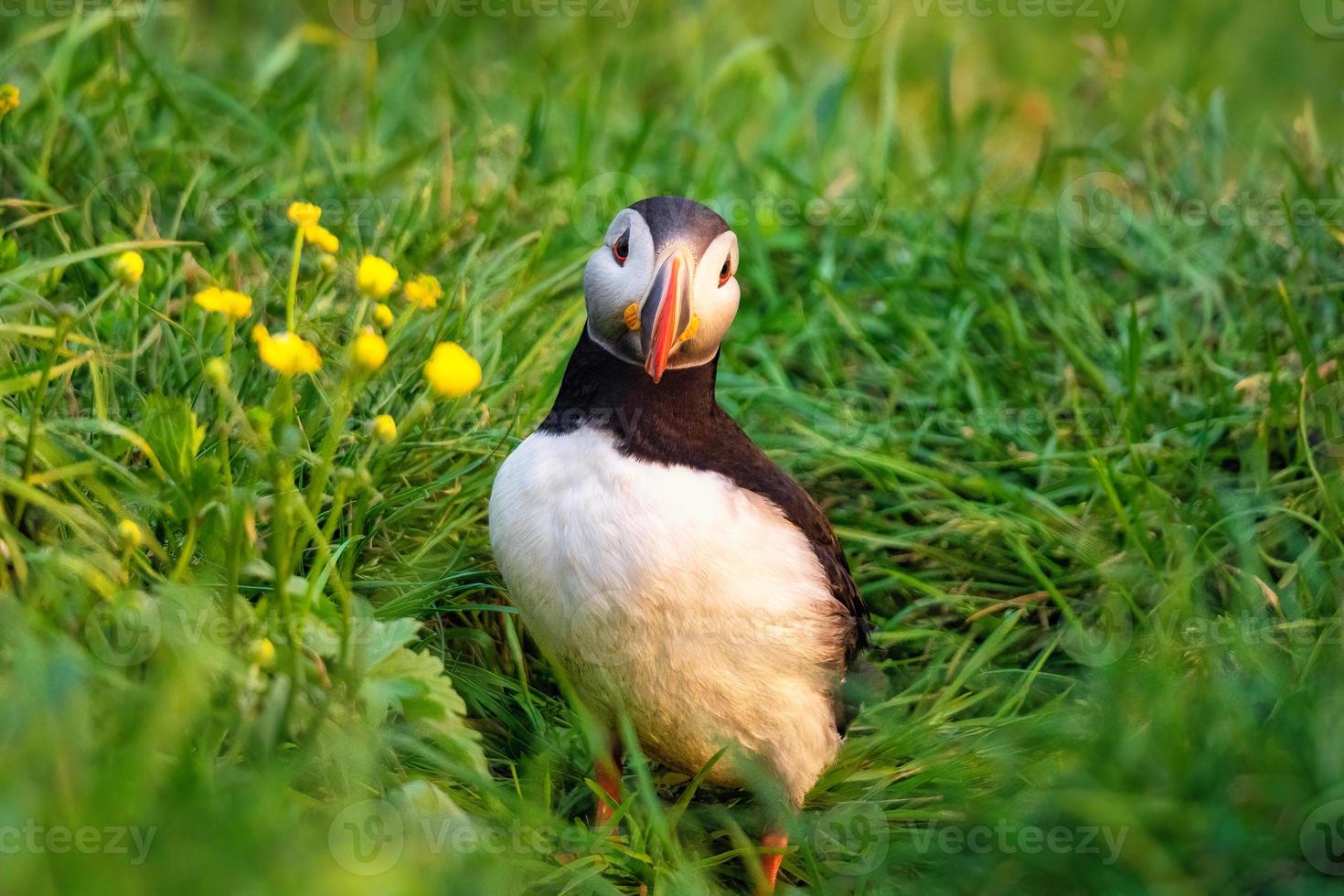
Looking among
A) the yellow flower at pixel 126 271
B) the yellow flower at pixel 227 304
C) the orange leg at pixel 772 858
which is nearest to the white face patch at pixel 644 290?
the yellow flower at pixel 227 304

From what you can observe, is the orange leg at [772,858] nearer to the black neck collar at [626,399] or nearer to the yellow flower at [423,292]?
the black neck collar at [626,399]

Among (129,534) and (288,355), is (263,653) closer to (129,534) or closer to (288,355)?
(129,534)

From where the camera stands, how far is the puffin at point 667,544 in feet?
8.52

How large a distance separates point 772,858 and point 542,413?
1.30 m

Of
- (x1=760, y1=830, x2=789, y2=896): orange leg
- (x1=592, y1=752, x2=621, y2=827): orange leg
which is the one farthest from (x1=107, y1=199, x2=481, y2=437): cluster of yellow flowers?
(x1=760, y1=830, x2=789, y2=896): orange leg

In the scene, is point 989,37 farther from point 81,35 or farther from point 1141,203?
point 81,35

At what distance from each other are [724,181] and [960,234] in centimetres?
98

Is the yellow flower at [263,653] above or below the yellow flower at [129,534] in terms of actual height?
below

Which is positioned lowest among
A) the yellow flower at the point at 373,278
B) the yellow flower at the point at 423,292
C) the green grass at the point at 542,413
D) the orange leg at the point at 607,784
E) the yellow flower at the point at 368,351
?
the orange leg at the point at 607,784

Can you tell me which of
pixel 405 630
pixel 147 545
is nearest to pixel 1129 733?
pixel 405 630

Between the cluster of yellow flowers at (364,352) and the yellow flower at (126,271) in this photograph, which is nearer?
the cluster of yellow flowers at (364,352)

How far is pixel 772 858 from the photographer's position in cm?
287

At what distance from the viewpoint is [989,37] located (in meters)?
7.96

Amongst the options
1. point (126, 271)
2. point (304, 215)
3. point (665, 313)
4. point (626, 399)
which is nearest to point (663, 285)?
point (665, 313)
